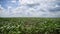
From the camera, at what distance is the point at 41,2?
2.66 metres

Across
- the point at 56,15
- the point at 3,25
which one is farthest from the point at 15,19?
the point at 56,15

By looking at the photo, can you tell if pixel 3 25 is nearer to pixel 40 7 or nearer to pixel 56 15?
pixel 40 7

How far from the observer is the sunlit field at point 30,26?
262 cm

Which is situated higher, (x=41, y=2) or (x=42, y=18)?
(x=41, y=2)

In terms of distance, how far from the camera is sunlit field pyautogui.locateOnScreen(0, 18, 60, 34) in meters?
2.62

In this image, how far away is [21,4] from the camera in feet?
8.82

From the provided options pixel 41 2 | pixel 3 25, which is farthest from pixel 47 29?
pixel 3 25

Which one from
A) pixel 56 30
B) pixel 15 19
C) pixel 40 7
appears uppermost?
pixel 40 7

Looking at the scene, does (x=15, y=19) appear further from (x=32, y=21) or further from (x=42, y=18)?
(x=42, y=18)

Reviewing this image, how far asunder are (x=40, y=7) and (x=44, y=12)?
4.3 inches

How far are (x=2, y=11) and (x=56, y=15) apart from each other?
93 cm

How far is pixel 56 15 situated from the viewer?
8.64 feet

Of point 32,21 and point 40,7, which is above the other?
point 40,7

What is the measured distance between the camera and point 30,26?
264 centimetres
